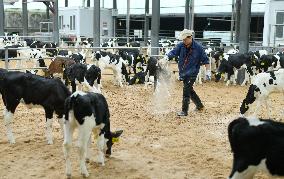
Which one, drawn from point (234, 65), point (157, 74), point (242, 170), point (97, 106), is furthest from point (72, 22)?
point (242, 170)

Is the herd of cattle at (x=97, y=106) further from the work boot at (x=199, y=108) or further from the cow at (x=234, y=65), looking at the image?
the work boot at (x=199, y=108)

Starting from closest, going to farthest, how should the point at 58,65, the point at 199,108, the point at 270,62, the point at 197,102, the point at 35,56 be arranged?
the point at 197,102
the point at 199,108
the point at 58,65
the point at 270,62
the point at 35,56

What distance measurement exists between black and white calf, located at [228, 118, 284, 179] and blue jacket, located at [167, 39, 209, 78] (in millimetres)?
5441

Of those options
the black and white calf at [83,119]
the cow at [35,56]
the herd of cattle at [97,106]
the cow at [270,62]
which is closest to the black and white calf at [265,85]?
the herd of cattle at [97,106]

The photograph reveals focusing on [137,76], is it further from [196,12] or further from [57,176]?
[196,12]

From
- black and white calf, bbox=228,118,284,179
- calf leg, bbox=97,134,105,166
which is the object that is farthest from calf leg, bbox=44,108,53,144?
black and white calf, bbox=228,118,284,179

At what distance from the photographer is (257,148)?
4652 millimetres

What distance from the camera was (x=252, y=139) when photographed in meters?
4.70

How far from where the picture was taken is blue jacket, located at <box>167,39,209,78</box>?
33.3ft

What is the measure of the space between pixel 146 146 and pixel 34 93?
2.25 m

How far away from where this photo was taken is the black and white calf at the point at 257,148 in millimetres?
4586

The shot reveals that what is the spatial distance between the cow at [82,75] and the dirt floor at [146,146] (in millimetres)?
881

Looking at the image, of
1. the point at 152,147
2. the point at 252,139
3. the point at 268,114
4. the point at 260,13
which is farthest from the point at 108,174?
the point at 260,13

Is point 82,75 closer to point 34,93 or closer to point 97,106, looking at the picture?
point 34,93
